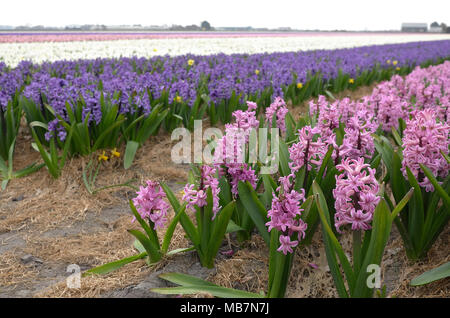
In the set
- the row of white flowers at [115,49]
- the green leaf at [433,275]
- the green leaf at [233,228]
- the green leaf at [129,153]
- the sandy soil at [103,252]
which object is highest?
the row of white flowers at [115,49]

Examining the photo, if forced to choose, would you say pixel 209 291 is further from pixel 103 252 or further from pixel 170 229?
pixel 103 252

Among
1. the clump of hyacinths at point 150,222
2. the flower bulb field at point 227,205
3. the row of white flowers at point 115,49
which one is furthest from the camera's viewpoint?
the row of white flowers at point 115,49

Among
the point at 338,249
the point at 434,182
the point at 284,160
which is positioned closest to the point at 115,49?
the point at 284,160

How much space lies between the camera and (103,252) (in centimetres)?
304

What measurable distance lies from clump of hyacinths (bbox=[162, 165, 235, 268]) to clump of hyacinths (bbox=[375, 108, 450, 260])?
1.00 metres

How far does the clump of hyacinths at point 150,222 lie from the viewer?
230 centimetres

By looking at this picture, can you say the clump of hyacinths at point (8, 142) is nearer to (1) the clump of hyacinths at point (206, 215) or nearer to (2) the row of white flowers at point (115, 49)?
(1) the clump of hyacinths at point (206, 215)

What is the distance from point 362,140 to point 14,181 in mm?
3538

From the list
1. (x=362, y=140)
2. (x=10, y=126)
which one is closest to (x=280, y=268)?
(x=362, y=140)

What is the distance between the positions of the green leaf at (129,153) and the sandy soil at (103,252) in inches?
4.0

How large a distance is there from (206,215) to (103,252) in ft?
3.46

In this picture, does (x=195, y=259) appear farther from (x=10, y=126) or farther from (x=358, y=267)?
(x=10, y=126)

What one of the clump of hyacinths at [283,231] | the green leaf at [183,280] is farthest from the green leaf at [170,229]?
the clump of hyacinths at [283,231]

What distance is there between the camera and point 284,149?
9.78ft
